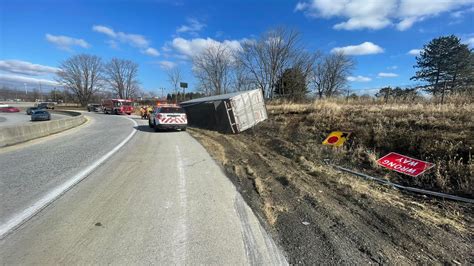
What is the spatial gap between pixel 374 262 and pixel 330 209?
1422 mm

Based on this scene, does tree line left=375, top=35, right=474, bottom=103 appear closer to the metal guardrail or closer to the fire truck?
the metal guardrail

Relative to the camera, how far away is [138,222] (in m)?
3.68

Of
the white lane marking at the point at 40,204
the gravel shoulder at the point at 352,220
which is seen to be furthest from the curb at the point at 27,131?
the gravel shoulder at the point at 352,220

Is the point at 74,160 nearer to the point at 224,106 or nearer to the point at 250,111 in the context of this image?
the point at 224,106

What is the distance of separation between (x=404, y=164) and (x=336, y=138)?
136 inches

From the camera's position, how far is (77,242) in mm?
3098

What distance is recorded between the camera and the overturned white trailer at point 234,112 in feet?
53.3

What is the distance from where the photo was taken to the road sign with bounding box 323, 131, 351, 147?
9.53 meters

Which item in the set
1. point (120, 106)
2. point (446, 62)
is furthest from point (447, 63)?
point (120, 106)

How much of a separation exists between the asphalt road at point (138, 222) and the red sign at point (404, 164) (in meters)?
4.36

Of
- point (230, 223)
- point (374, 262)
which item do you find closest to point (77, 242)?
point (230, 223)

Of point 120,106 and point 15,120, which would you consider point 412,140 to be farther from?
point 15,120

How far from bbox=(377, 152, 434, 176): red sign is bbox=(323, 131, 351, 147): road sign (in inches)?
86.9

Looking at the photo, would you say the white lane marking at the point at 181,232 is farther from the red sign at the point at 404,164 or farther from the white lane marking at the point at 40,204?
the red sign at the point at 404,164
